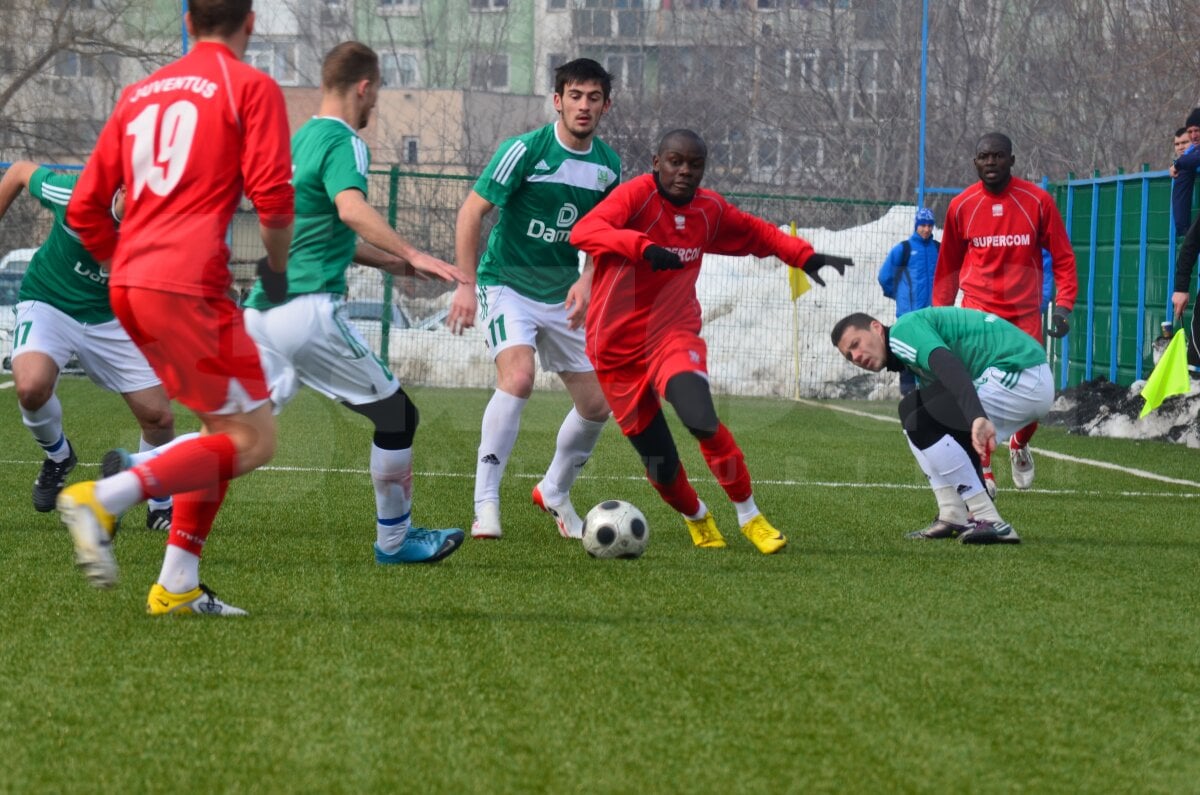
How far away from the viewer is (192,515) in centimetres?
490

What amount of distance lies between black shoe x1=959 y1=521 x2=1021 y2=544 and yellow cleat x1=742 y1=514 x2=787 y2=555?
88cm

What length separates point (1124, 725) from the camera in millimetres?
3777

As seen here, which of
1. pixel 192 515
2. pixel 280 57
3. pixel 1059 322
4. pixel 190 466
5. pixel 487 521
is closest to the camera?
pixel 190 466

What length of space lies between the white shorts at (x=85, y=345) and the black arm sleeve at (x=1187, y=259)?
23.9ft

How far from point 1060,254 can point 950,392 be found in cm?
274

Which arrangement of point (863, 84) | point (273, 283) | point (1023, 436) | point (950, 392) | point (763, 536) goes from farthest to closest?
point (863, 84)
point (1023, 436)
point (763, 536)
point (950, 392)
point (273, 283)

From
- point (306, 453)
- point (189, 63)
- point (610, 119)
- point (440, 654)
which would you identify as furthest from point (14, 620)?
point (610, 119)

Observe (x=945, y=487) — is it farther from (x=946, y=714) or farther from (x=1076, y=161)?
(x=1076, y=161)

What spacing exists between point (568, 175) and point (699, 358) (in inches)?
44.1

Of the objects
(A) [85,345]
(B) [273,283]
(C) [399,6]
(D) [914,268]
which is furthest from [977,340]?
(C) [399,6]

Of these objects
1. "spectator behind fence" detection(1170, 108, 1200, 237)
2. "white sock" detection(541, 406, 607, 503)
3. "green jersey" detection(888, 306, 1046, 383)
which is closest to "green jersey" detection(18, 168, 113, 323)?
"white sock" detection(541, 406, 607, 503)

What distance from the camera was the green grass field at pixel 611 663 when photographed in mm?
3365

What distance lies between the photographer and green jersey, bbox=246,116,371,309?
551 centimetres

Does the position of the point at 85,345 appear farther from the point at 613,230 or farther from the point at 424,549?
the point at 613,230
